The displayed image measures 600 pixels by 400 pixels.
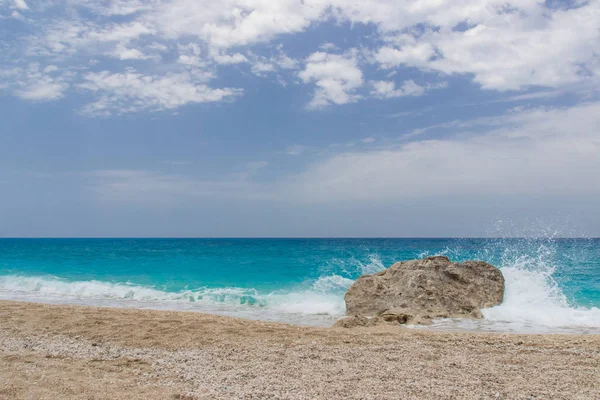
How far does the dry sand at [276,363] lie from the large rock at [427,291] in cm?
251

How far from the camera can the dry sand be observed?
5.43 meters

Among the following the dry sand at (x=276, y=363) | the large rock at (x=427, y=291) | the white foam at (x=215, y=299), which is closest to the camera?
the dry sand at (x=276, y=363)

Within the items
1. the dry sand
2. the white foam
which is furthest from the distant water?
the dry sand

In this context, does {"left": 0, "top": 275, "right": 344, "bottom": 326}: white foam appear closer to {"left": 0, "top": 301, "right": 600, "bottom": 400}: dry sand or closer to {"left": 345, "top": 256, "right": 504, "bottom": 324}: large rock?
{"left": 345, "top": 256, "right": 504, "bottom": 324}: large rock

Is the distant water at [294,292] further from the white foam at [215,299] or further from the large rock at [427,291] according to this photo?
the large rock at [427,291]

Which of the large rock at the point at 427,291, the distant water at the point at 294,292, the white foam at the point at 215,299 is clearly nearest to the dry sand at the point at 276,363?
the large rock at the point at 427,291

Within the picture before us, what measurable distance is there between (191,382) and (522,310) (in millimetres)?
9977

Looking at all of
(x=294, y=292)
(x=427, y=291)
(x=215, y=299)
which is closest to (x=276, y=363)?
(x=427, y=291)

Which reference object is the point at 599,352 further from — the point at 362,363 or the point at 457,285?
the point at 457,285

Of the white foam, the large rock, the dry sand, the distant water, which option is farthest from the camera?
the white foam

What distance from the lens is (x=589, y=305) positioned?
1523 cm

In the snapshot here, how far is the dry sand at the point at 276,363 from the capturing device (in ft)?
17.8

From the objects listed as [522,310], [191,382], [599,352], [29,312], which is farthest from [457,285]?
[29,312]

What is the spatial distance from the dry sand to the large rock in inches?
98.9
